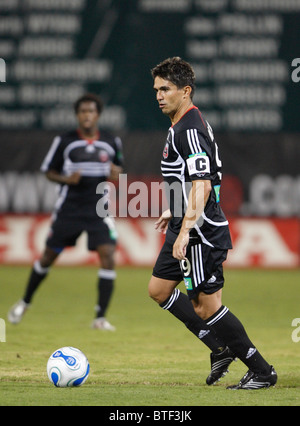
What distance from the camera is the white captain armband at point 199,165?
4961 mm

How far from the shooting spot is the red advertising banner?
13.3m

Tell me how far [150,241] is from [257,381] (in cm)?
840

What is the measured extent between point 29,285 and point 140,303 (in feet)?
6.89

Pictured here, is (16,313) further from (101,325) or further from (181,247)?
(181,247)

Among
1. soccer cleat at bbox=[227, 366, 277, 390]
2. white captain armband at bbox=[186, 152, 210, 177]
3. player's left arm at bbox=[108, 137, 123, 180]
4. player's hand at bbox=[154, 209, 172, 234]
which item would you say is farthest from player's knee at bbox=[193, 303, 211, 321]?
player's left arm at bbox=[108, 137, 123, 180]

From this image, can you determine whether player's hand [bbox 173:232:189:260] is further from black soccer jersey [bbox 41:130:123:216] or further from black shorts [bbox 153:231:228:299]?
black soccer jersey [bbox 41:130:123:216]

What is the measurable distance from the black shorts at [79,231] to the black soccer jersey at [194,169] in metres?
2.99

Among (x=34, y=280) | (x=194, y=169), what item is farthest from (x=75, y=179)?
(x=194, y=169)

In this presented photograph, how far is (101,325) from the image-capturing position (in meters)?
8.04

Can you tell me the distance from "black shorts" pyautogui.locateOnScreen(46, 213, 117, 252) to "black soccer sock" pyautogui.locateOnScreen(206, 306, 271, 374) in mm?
3249

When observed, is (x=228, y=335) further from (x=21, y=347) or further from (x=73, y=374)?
(x=21, y=347)

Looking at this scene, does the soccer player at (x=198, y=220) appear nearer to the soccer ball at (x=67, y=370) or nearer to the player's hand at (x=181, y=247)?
the player's hand at (x=181, y=247)

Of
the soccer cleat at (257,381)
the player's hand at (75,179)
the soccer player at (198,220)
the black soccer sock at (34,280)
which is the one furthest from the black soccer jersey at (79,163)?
the soccer cleat at (257,381)

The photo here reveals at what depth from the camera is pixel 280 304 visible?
32.7 feet
